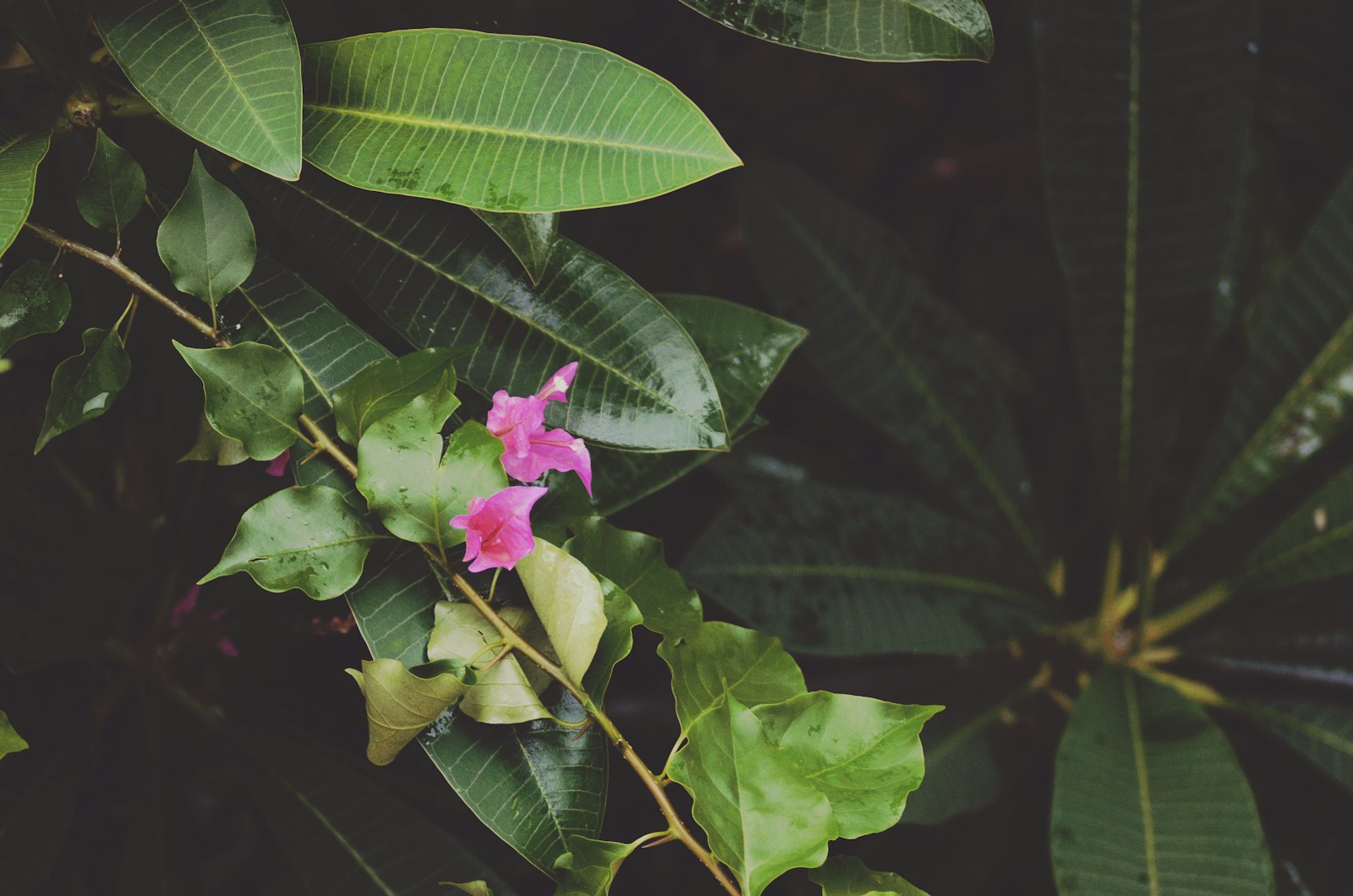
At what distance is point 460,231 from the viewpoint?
0.51m

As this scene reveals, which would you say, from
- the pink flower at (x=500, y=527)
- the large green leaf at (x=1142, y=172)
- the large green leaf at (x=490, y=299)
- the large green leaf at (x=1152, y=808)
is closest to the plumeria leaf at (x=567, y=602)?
the pink flower at (x=500, y=527)

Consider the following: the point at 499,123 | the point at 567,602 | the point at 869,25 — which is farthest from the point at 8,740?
the point at 869,25

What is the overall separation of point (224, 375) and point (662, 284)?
54 cm

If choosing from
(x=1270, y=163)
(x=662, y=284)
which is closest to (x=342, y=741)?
(x=662, y=284)

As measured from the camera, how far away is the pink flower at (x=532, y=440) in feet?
1.41

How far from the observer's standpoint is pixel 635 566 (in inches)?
16.9

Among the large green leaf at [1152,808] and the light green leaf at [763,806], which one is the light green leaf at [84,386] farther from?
the large green leaf at [1152,808]

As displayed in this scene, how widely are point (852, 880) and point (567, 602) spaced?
0.18 meters

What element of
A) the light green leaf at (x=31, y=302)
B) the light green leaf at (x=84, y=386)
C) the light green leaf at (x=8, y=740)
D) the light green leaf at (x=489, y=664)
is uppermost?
the light green leaf at (x=31, y=302)

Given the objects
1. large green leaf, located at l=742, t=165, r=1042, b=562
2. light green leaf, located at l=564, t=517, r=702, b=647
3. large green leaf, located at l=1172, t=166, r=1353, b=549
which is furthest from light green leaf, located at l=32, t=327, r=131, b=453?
large green leaf, located at l=1172, t=166, r=1353, b=549

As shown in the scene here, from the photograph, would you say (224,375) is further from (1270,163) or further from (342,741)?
(1270,163)

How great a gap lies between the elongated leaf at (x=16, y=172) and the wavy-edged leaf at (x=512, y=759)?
0.23 m

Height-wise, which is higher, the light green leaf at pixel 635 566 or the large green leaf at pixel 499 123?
the large green leaf at pixel 499 123

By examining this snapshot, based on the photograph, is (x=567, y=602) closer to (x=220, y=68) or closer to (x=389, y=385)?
(x=389, y=385)
